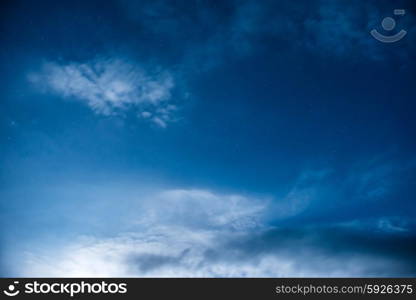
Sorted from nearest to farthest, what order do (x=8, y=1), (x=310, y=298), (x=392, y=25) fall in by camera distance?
1. (x=310, y=298)
2. (x=392, y=25)
3. (x=8, y=1)

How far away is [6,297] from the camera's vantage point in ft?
16.1

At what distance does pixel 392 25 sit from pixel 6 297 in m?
11.8

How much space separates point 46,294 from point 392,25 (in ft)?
36.2

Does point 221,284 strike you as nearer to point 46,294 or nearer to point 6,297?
point 46,294

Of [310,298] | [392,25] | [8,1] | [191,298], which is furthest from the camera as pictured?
[8,1]

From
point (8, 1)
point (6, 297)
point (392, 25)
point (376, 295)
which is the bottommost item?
point (376, 295)

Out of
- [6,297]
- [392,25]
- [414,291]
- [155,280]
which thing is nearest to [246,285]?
[155,280]

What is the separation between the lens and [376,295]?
16.3 ft

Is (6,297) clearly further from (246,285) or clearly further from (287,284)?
(287,284)

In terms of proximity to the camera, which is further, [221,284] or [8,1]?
[8,1]

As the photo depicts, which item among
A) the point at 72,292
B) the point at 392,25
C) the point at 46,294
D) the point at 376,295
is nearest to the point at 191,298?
the point at 72,292

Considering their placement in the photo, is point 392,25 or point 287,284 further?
point 392,25

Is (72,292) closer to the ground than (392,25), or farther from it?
closer to the ground

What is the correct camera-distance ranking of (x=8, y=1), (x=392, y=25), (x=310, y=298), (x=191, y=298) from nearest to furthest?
(x=191, y=298) < (x=310, y=298) < (x=392, y=25) < (x=8, y=1)
